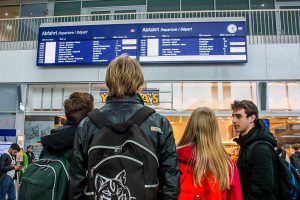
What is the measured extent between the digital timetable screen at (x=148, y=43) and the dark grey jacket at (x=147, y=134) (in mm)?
9503

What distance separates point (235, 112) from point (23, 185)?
78.2 inches

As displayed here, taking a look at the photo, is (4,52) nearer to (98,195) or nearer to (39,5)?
(39,5)

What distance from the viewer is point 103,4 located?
14.6 m

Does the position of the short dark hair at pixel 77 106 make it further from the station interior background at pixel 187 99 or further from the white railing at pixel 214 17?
the white railing at pixel 214 17

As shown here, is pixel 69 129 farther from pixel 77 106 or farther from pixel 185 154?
pixel 185 154

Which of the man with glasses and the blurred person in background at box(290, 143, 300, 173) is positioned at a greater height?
the man with glasses

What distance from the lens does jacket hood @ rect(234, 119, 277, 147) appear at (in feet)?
10.4

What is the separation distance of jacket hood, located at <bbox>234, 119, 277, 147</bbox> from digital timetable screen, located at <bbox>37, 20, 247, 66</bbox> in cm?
851

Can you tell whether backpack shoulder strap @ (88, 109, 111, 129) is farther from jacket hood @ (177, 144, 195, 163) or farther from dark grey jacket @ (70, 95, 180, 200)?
jacket hood @ (177, 144, 195, 163)

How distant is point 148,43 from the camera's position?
11.9m

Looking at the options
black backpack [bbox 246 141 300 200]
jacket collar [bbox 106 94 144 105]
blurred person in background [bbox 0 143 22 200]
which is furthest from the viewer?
blurred person in background [bbox 0 143 22 200]

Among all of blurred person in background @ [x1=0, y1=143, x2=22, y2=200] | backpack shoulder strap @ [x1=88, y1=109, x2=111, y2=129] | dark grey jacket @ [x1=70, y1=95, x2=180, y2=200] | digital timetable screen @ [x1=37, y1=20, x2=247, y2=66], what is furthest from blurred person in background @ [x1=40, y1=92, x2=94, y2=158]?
digital timetable screen @ [x1=37, y1=20, x2=247, y2=66]

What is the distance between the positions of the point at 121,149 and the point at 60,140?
0.86 metres

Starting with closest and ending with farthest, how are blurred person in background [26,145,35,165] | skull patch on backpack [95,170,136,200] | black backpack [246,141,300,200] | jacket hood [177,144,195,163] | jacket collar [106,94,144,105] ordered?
skull patch on backpack [95,170,136,200] → jacket collar [106,94,144,105] → jacket hood [177,144,195,163] → black backpack [246,141,300,200] → blurred person in background [26,145,35,165]
